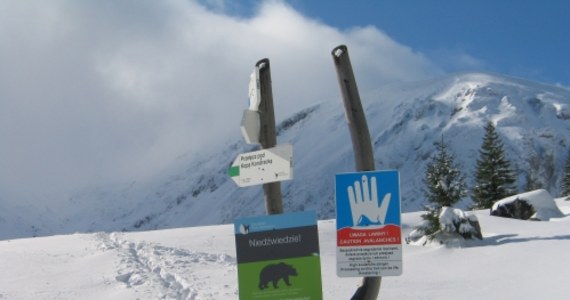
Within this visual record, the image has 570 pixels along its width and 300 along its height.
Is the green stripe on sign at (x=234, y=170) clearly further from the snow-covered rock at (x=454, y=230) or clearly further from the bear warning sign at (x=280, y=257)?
the snow-covered rock at (x=454, y=230)

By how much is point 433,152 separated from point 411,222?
463 ft

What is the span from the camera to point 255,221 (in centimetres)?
596

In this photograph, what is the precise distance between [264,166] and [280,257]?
0.90 meters

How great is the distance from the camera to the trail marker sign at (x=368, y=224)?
18.8 ft

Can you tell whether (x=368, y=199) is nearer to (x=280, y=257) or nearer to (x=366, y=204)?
(x=366, y=204)

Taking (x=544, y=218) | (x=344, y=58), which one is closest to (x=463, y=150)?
(x=544, y=218)

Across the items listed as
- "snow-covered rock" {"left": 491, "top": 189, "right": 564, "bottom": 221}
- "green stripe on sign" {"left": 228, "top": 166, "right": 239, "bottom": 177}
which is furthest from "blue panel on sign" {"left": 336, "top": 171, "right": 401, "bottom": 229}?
"snow-covered rock" {"left": 491, "top": 189, "right": 564, "bottom": 221}

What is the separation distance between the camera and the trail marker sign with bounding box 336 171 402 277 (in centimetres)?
572

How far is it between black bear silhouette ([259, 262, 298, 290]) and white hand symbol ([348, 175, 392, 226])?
70cm

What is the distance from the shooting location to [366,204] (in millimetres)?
5816

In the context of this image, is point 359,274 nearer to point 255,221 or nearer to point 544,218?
point 255,221

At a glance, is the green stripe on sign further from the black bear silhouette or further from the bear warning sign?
the black bear silhouette

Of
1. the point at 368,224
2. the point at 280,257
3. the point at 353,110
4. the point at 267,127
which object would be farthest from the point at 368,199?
the point at 267,127

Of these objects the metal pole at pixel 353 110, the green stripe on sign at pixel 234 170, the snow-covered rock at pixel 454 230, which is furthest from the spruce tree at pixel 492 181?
the green stripe on sign at pixel 234 170
